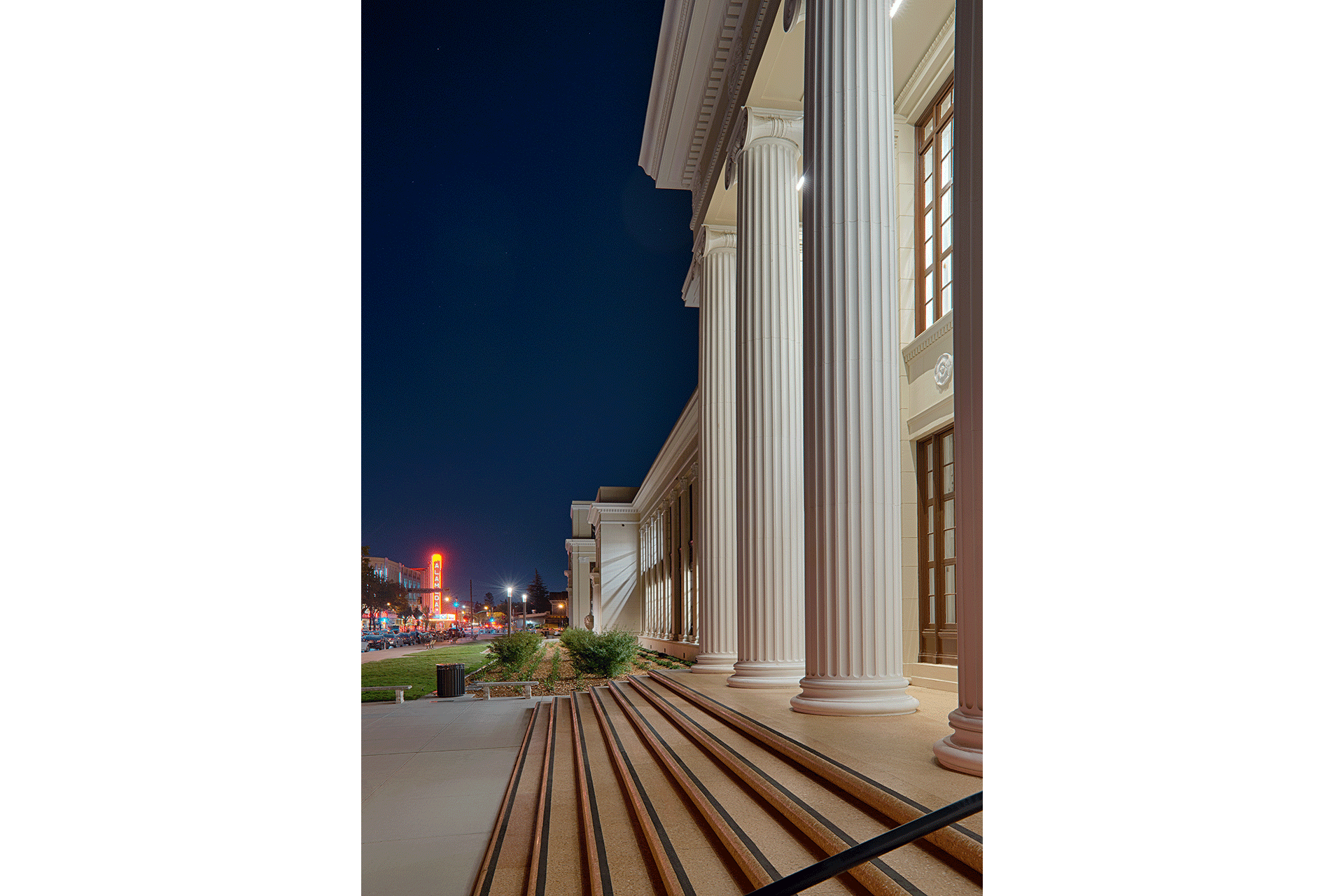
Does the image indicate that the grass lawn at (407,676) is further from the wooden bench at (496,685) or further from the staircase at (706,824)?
the staircase at (706,824)

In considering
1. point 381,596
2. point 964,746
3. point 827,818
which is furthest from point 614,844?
point 381,596

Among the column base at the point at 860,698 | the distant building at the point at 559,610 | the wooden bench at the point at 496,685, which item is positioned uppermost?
the column base at the point at 860,698

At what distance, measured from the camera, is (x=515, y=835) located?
19.0 ft

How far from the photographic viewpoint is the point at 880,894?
3.39 meters

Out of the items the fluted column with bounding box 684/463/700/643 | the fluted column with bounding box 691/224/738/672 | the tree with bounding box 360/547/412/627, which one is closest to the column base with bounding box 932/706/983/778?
the fluted column with bounding box 691/224/738/672

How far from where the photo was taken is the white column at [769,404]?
35.4 feet

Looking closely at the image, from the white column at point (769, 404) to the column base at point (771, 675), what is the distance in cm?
1

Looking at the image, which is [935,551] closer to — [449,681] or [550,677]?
[449,681]

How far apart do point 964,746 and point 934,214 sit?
34.4 ft

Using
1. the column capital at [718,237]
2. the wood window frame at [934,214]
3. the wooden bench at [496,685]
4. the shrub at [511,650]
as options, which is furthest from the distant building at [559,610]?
the wood window frame at [934,214]

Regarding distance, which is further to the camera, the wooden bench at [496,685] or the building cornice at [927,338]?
the wooden bench at [496,685]
